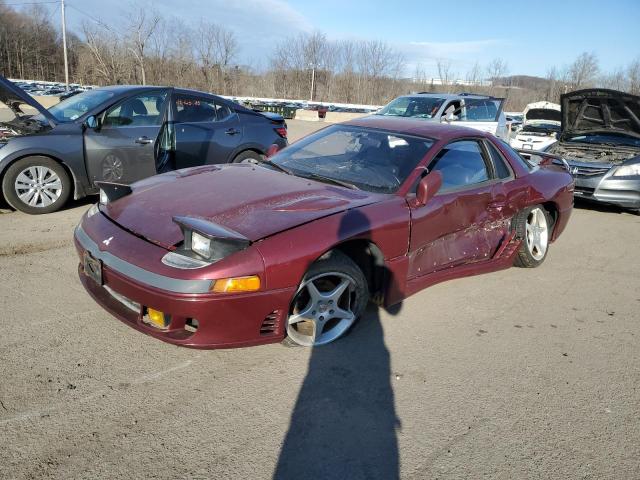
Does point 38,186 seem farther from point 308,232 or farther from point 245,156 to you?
point 308,232

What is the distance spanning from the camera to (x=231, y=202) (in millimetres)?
3166

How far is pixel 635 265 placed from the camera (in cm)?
539

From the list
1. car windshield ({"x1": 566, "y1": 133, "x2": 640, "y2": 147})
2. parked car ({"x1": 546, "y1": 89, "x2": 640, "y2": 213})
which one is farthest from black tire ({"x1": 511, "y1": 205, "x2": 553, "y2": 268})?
car windshield ({"x1": 566, "y1": 133, "x2": 640, "y2": 147})

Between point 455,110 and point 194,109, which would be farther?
point 455,110

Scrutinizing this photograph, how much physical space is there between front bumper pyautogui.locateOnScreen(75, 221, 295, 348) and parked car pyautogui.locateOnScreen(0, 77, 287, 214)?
3.28 metres

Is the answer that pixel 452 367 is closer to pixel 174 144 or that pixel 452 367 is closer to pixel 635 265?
pixel 635 265

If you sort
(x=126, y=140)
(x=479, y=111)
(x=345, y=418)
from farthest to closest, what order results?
(x=479, y=111) → (x=126, y=140) → (x=345, y=418)

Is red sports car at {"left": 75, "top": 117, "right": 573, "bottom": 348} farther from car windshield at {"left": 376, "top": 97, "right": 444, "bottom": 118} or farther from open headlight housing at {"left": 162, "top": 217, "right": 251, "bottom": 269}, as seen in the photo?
car windshield at {"left": 376, "top": 97, "right": 444, "bottom": 118}

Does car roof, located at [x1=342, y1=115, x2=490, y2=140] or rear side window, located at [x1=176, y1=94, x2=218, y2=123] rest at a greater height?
rear side window, located at [x1=176, y1=94, x2=218, y2=123]

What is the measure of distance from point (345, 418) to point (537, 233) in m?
3.37

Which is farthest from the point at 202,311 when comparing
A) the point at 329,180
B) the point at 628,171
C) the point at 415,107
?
the point at 415,107

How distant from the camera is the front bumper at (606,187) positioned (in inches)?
295

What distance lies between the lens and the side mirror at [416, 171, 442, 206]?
135 inches

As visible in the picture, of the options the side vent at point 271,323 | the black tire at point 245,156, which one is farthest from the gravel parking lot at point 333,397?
the black tire at point 245,156
